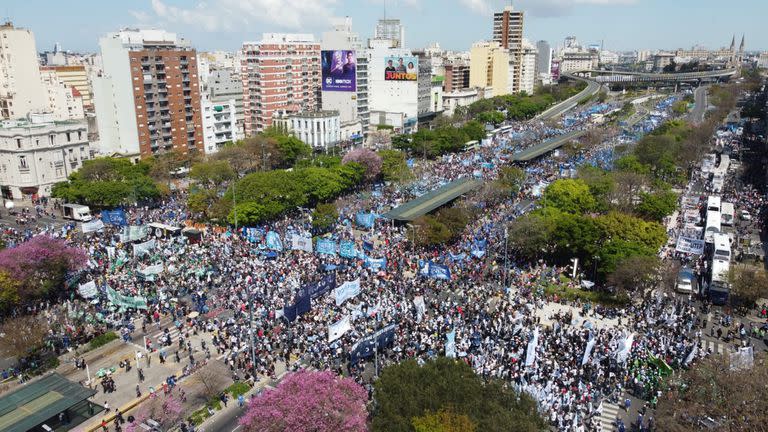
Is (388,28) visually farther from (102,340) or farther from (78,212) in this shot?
(102,340)

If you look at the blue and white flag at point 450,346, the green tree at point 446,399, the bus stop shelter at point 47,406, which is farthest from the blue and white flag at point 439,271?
the bus stop shelter at point 47,406

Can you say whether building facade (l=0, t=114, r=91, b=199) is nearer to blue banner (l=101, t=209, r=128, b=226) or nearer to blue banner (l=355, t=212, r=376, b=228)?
blue banner (l=101, t=209, r=128, b=226)

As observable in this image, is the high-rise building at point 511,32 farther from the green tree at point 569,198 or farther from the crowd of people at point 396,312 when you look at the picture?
the crowd of people at point 396,312

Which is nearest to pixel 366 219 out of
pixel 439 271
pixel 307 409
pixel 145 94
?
pixel 439 271

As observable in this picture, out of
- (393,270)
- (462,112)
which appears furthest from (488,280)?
(462,112)

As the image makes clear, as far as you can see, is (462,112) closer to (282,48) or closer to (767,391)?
(282,48)

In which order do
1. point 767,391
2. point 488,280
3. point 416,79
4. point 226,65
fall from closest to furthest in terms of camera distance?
point 767,391, point 488,280, point 416,79, point 226,65
